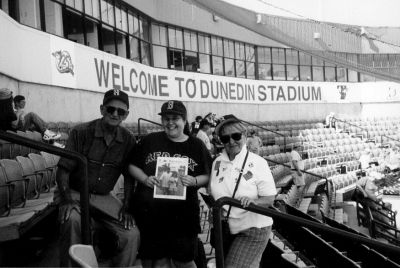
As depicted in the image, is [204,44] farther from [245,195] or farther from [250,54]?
[245,195]

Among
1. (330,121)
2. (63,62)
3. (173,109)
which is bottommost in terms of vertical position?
(330,121)

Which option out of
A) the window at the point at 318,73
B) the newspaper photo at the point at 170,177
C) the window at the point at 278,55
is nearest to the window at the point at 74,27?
the newspaper photo at the point at 170,177

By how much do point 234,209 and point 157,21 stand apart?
1513 cm

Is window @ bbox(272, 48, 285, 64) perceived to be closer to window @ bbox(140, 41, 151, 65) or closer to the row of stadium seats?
window @ bbox(140, 41, 151, 65)

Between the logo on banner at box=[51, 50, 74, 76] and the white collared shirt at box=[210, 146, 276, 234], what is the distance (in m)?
7.95

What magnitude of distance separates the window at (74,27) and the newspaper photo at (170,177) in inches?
379

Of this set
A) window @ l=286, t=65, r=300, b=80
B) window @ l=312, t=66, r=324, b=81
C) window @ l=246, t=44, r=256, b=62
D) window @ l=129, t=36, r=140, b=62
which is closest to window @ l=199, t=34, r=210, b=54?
window @ l=246, t=44, r=256, b=62

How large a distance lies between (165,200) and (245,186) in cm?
50

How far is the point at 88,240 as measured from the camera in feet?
9.43

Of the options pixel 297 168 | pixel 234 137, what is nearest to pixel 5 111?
pixel 234 137

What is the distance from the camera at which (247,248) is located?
10.9ft

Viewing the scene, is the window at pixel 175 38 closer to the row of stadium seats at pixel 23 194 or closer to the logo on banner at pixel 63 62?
the logo on banner at pixel 63 62

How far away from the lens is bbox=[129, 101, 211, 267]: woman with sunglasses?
3.23 meters

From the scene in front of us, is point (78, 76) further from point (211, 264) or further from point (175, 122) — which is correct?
point (175, 122)
